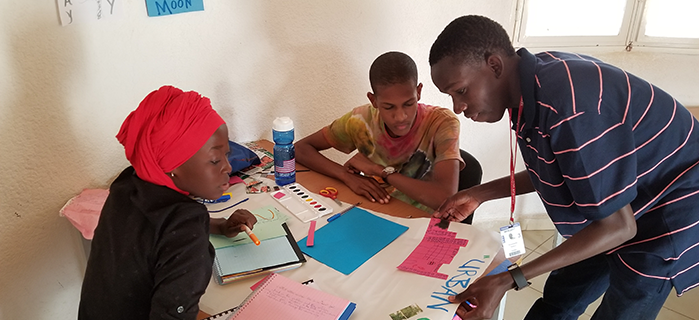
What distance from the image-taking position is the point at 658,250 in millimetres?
1108

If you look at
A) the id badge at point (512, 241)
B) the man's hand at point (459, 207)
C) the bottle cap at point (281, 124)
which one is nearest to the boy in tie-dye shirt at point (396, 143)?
the man's hand at point (459, 207)

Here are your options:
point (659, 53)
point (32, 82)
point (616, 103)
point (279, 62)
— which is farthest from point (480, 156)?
point (32, 82)

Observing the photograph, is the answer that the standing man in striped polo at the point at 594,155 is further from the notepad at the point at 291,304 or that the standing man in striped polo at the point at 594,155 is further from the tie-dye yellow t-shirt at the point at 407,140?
the tie-dye yellow t-shirt at the point at 407,140

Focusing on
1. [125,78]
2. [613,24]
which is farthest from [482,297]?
[613,24]

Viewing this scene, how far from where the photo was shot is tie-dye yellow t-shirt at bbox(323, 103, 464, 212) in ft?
5.38

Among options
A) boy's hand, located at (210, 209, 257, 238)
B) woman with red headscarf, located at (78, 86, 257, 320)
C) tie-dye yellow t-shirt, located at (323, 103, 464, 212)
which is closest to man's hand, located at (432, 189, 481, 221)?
tie-dye yellow t-shirt, located at (323, 103, 464, 212)

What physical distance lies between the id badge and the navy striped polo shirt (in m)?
0.11

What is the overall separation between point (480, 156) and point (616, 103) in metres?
1.66

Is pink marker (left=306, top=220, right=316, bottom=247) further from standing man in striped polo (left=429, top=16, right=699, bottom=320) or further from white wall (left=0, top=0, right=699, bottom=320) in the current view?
white wall (left=0, top=0, right=699, bottom=320)

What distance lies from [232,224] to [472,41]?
0.80 metres

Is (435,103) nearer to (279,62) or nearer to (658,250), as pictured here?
(279,62)

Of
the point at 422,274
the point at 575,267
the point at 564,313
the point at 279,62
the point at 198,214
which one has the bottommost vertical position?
the point at 564,313

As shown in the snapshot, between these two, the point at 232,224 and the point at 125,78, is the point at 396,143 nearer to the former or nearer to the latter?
the point at 232,224

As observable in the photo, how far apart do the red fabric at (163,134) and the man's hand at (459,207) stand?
0.76m
